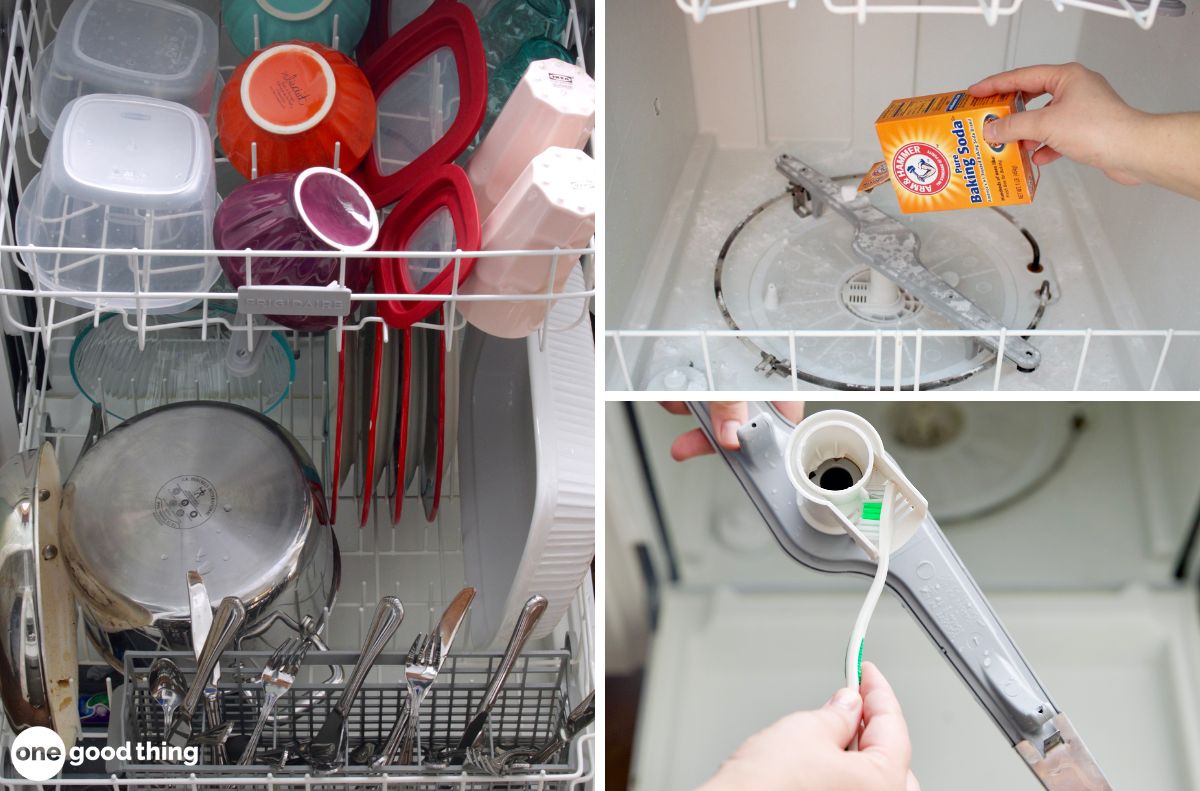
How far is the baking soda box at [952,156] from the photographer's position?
0.88 metres

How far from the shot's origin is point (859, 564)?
0.64 meters

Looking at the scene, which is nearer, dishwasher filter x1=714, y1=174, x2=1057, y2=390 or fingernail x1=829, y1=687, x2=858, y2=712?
fingernail x1=829, y1=687, x2=858, y2=712

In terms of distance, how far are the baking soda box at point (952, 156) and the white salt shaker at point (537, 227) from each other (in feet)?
0.99

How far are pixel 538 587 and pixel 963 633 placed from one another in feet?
1.30

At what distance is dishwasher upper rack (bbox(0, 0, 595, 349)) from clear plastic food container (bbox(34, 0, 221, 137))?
0.02 metres

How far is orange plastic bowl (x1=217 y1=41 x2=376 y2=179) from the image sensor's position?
31.9 inches

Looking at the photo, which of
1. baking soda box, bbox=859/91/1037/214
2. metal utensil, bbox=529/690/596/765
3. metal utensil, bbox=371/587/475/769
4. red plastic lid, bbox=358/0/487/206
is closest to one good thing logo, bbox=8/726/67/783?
metal utensil, bbox=371/587/475/769

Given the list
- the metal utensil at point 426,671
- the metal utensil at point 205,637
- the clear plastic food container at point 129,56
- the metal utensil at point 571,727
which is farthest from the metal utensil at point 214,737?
the clear plastic food container at point 129,56

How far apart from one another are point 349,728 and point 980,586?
53cm

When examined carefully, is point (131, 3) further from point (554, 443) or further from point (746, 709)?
point (746, 709)

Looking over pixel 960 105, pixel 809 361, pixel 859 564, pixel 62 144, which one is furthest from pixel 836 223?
pixel 62 144

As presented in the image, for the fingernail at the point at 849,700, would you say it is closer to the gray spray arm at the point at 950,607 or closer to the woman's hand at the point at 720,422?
the gray spray arm at the point at 950,607

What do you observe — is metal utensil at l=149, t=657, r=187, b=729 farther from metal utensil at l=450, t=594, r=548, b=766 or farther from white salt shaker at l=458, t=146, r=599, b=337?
white salt shaker at l=458, t=146, r=599, b=337

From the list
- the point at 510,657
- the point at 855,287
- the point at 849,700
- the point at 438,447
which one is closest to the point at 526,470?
the point at 438,447
